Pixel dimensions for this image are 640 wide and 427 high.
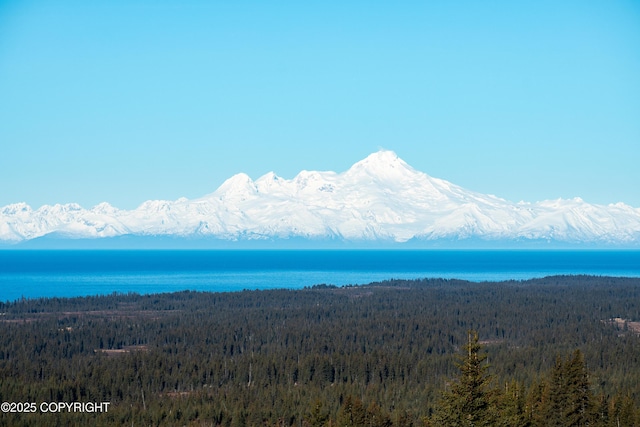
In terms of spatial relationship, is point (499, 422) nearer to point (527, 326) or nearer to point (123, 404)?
point (123, 404)

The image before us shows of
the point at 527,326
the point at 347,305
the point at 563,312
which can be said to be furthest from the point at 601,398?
the point at 347,305

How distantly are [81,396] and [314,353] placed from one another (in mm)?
38415

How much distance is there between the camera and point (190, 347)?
127062 millimetres

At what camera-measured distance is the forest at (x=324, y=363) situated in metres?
66.1

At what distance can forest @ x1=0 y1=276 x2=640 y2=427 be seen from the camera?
6612cm

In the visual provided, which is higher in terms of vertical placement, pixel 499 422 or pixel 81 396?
pixel 499 422
